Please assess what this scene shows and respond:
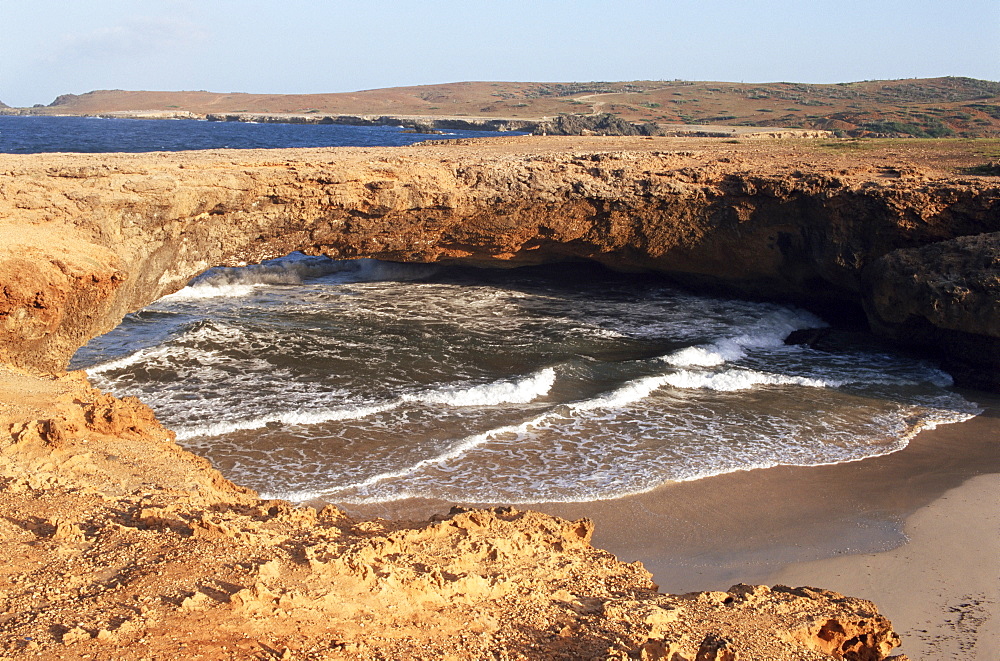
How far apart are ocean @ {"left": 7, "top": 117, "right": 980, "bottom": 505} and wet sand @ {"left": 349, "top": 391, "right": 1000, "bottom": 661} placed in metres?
0.34

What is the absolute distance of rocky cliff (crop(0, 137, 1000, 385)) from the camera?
762cm

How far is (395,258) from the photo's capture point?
1115 cm

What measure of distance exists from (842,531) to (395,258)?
7049 millimetres

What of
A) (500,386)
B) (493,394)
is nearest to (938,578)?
(493,394)

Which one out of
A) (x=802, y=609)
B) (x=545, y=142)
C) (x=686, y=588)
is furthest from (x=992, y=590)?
(x=545, y=142)

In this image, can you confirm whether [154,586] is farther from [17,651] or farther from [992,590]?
[992,590]

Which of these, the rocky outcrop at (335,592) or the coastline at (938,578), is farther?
the coastline at (938,578)

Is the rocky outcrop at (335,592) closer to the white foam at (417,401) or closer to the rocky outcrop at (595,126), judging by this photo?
the white foam at (417,401)

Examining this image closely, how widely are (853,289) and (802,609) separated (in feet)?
28.4

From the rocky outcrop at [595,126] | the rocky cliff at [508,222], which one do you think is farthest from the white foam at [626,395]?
the rocky outcrop at [595,126]

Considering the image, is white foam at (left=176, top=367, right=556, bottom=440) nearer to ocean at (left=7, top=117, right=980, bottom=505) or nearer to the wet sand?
ocean at (left=7, top=117, right=980, bottom=505)

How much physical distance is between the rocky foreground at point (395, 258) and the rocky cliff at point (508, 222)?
33mm

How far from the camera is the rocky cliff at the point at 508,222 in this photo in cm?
762

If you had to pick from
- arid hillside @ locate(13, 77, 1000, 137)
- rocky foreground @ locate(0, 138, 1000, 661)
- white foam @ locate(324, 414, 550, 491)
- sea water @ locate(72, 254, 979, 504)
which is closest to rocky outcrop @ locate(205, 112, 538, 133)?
arid hillside @ locate(13, 77, 1000, 137)
